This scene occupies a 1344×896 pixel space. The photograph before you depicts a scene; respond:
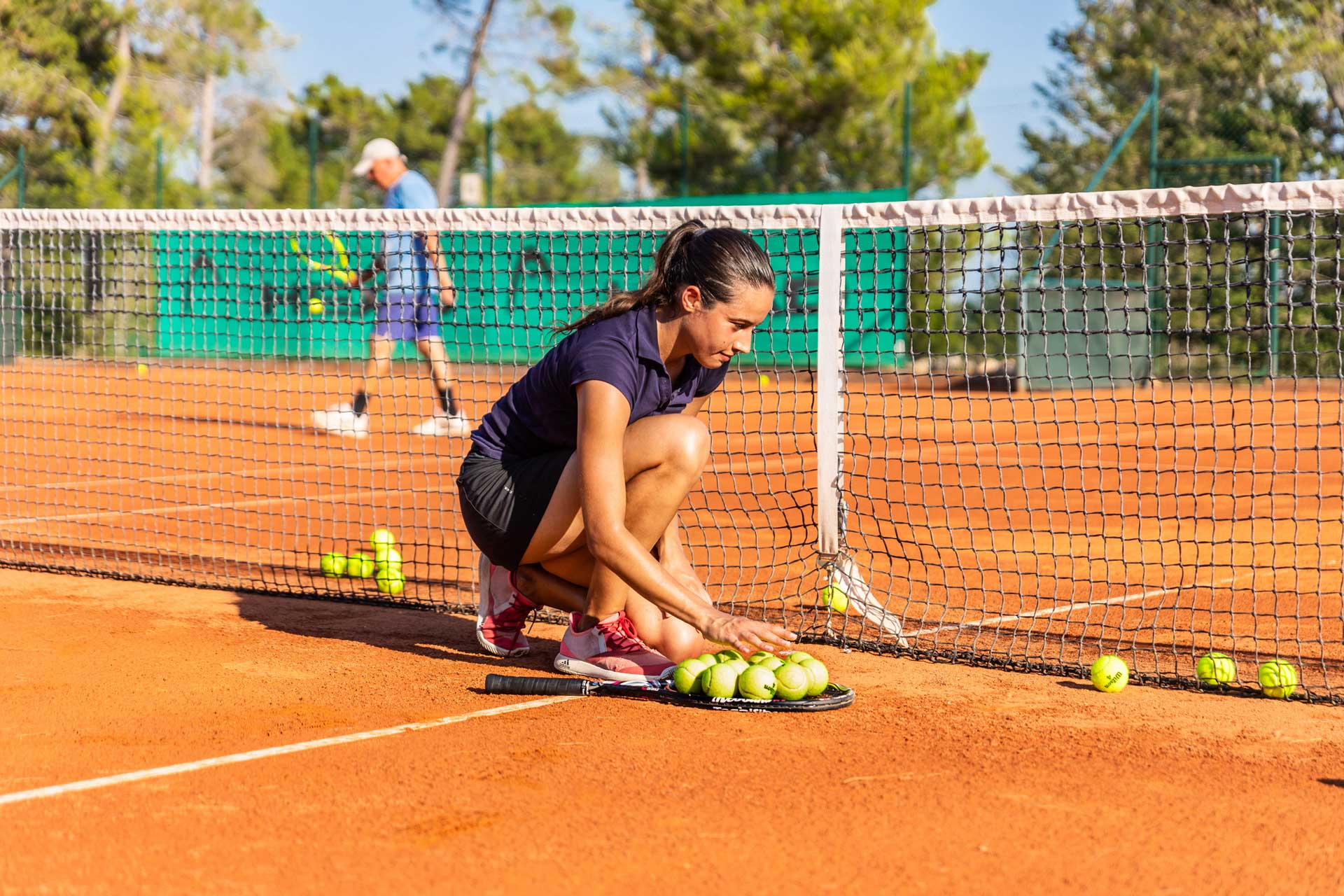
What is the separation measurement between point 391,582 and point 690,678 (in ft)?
7.68

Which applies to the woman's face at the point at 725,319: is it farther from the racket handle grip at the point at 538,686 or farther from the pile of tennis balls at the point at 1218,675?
the pile of tennis balls at the point at 1218,675

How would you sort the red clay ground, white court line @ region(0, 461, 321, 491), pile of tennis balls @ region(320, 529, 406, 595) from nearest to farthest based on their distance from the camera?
1. the red clay ground
2. pile of tennis balls @ region(320, 529, 406, 595)
3. white court line @ region(0, 461, 321, 491)

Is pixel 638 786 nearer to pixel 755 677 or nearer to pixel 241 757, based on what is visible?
pixel 755 677

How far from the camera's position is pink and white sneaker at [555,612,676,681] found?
4.39 m

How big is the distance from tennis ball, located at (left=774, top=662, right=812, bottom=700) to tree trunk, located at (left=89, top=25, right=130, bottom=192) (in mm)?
26127

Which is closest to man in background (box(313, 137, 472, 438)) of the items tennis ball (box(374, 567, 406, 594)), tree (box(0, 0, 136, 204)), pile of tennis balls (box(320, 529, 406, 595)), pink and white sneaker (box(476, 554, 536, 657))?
pile of tennis balls (box(320, 529, 406, 595))

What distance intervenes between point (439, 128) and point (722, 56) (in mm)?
19170

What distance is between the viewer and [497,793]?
10.8ft

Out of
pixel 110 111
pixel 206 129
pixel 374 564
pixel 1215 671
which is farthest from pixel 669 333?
pixel 206 129

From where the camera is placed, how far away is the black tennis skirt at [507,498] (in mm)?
4422

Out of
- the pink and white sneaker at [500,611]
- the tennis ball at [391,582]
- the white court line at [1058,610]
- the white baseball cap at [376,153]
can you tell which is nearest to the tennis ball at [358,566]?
the tennis ball at [391,582]

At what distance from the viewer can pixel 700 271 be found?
4117mm

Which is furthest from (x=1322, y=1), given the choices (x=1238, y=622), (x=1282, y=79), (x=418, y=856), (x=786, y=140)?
(x=418, y=856)

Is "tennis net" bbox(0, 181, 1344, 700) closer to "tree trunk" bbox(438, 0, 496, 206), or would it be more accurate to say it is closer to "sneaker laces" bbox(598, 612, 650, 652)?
"sneaker laces" bbox(598, 612, 650, 652)
